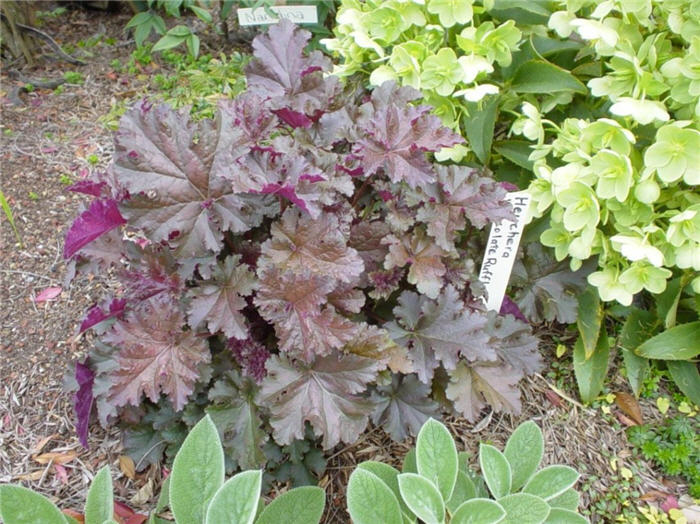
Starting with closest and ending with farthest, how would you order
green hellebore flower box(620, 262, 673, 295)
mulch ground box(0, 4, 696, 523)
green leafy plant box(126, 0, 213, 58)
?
green hellebore flower box(620, 262, 673, 295) → mulch ground box(0, 4, 696, 523) → green leafy plant box(126, 0, 213, 58)

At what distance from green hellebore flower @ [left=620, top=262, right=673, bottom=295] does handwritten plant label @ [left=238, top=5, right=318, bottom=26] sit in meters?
1.66

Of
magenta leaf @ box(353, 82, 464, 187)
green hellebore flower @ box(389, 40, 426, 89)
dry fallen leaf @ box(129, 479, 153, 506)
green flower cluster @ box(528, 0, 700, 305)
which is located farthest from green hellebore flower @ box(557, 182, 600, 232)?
dry fallen leaf @ box(129, 479, 153, 506)

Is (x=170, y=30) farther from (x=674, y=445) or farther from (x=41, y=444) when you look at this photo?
(x=674, y=445)

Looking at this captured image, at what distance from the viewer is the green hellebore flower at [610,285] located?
160cm

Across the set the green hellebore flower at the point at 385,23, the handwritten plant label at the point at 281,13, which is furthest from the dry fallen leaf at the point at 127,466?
the handwritten plant label at the point at 281,13

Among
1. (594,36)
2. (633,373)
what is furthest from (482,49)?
(633,373)

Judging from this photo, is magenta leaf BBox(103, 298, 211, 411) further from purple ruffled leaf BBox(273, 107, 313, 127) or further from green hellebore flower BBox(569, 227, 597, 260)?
green hellebore flower BBox(569, 227, 597, 260)

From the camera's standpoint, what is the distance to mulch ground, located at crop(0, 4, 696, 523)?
1.64 m

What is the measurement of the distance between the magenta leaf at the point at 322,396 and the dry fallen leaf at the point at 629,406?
0.90 meters

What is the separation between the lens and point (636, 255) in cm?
141

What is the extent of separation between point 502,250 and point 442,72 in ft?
1.56

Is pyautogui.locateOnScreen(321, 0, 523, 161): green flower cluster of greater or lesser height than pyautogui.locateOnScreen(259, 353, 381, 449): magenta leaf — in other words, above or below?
above

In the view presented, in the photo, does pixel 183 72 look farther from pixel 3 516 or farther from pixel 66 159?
pixel 3 516

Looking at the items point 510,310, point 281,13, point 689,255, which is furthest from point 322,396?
point 281,13
